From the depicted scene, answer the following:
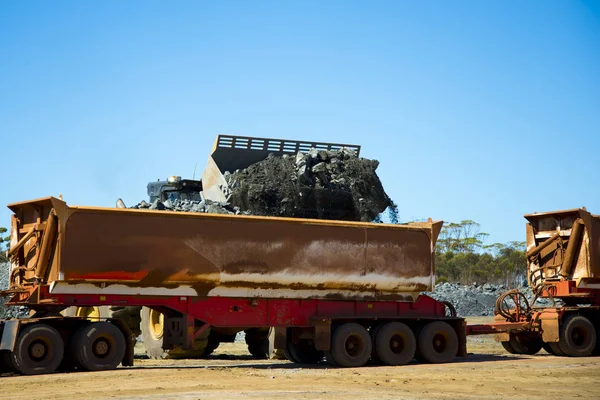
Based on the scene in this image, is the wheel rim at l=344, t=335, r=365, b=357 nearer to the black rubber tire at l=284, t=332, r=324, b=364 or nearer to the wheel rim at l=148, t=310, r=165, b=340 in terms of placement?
the black rubber tire at l=284, t=332, r=324, b=364

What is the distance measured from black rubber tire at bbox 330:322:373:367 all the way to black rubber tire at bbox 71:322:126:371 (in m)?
4.46

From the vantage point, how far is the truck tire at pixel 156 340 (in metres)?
20.6

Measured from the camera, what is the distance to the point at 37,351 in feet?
53.9

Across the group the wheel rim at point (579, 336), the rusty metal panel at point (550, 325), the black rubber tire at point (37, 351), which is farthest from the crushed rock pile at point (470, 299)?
the black rubber tire at point (37, 351)

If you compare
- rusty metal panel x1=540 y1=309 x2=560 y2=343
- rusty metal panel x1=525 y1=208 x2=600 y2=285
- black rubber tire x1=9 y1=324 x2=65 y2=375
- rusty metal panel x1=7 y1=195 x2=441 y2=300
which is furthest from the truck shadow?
rusty metal panel x1=525 y1=208 x2=600 y2=285

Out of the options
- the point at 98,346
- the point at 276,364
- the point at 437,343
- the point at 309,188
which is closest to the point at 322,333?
the point at 276,364

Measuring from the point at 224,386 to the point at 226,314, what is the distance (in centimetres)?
439

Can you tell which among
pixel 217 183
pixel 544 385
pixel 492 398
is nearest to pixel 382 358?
pixel 544 385

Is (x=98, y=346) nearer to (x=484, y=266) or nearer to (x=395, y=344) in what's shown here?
(x=395, y=344)

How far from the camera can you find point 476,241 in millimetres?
95938

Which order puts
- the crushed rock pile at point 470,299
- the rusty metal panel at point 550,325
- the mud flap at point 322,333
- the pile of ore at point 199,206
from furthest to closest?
the crushed rock pile at point 470,299 < the pile of ore at point 199,206 < the rusty metal panel at point 550,325 < the mud flap at point 322,333

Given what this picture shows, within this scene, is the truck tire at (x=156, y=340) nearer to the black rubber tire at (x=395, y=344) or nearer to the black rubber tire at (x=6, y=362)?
the black rubber tire at (x=395, y=344)

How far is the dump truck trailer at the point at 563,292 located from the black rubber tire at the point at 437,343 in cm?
77

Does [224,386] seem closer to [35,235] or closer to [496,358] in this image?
[35,235]
